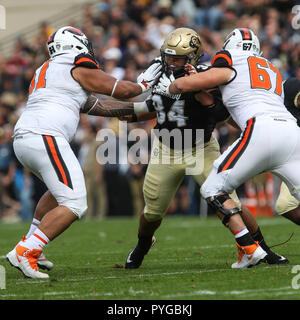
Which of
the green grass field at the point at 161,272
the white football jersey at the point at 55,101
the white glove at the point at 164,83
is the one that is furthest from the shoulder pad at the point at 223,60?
the green grass field at the point at 161,272

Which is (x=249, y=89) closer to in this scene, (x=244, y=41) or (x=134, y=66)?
(x=244, y=41)

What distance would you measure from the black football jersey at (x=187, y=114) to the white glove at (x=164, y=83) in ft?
0.33

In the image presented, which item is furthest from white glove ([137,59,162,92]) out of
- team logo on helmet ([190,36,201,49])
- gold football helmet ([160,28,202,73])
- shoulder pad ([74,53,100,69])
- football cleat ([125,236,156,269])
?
football cleat ([125,236,156,269])

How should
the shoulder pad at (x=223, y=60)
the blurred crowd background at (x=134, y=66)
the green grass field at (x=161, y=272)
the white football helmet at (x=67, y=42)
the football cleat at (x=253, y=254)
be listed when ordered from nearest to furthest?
1. the green grass field at (x=161, y=272)
2. the football cleat at (x=253, y=254)
3. the shoulder pad at (x=223, y=60)
4. the white football helmet at (x=67, y=42)
5. the blurred crowd background at (x=134, y=66)

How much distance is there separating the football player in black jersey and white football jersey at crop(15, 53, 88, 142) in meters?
0.75

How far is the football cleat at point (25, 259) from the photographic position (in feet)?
17.6

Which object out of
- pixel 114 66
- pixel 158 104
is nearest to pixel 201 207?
pixel 114 66

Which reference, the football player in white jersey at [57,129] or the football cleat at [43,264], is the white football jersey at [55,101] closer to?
the football player in white jersey at [57,129]

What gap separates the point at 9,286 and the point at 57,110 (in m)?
1.42

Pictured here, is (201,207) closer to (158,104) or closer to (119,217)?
(119,217)

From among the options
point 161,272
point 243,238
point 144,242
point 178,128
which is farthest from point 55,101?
point 243,238

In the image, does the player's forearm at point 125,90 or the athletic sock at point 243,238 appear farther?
the player's forearm at point 125,90

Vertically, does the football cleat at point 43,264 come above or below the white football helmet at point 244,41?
below

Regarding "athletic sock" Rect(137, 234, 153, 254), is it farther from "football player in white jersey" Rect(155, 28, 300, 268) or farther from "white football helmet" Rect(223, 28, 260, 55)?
"white football helmet" Rect(223, 28, 260, 55)
